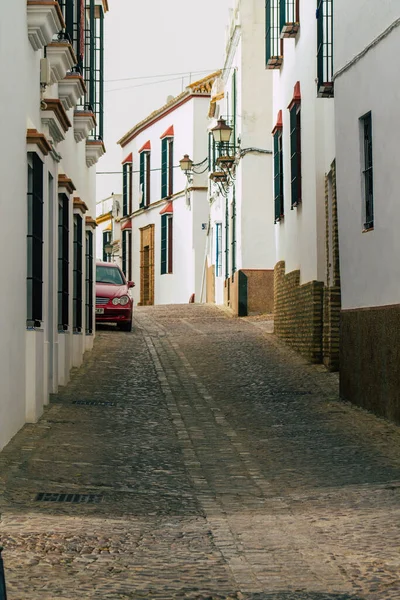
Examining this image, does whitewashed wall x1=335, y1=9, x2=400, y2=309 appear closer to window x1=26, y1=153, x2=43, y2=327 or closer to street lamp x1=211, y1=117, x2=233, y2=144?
window x1=26, y1=153, x2=43, y2=327

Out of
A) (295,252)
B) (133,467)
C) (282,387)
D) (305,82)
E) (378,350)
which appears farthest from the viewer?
(295,252)

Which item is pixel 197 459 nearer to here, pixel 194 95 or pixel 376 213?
pixel 376 213

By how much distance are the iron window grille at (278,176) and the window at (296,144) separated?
1.84 meters

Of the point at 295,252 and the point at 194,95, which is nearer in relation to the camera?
the point at 295,252

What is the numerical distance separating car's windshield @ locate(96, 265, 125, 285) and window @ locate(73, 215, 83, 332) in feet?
23.6

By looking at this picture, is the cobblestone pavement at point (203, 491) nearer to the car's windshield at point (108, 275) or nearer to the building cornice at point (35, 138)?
the building cornice at point (35, 138)

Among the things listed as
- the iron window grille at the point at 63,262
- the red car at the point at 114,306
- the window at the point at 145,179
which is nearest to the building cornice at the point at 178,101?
the window at the point at 145,179

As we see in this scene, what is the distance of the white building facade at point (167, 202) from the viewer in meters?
40.7

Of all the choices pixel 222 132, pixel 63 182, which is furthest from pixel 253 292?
pixel 63 182

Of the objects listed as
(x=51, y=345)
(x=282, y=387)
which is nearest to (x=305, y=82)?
(x=282, y=387)

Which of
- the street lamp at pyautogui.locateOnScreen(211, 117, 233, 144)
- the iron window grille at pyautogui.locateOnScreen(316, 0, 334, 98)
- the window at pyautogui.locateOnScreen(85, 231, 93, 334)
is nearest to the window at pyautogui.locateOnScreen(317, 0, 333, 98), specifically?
the iron window grille at pyautogui.locateOnScreen(316, 0, 334, 98)

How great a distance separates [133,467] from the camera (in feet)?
31.1

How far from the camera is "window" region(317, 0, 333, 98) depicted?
602 inches

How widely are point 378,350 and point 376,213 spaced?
1576 mm
